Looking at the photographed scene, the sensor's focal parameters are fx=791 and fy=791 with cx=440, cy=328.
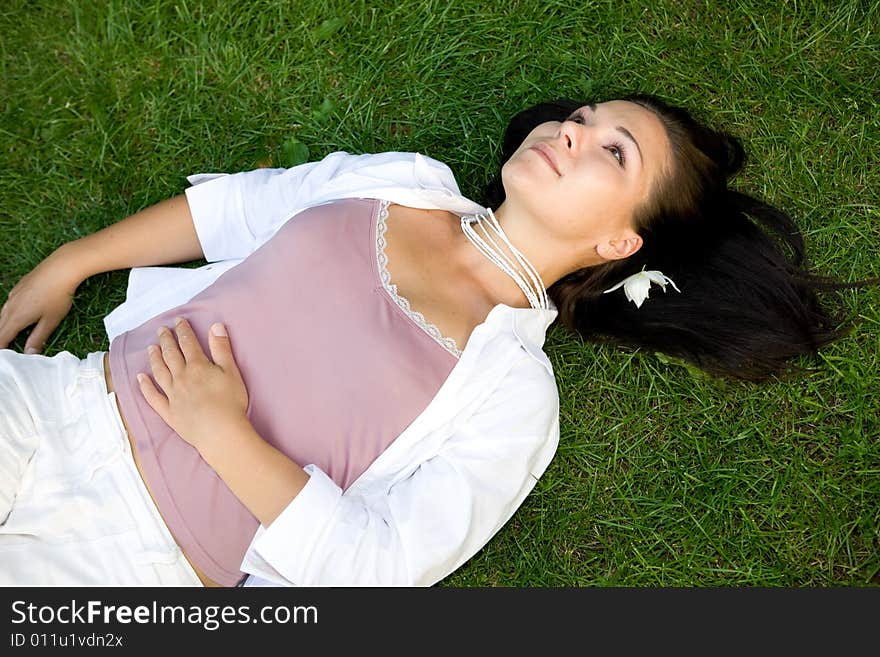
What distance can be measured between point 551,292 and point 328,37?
5.26 feet

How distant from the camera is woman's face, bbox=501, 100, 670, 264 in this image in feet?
9.04

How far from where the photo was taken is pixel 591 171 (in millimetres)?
2736

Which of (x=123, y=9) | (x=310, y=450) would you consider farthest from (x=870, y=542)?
(x=123, y=9)

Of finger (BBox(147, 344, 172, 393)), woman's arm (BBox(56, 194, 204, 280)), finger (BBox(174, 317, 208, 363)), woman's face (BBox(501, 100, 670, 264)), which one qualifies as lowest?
finger (BBox(147, 344, 172, 393))

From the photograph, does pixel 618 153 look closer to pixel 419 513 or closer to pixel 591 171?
pixel 591 171

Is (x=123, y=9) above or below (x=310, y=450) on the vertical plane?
above

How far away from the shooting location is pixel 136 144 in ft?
11.9

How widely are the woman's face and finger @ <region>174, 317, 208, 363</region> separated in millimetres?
1231

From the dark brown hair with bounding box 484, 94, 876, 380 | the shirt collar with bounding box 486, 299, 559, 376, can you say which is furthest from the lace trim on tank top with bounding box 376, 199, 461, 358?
the dark brown hair with bounding box 484, 94, 876, 380

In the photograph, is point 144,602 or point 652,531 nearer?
point 144,602

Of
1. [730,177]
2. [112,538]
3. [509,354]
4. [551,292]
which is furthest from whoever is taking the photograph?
[730,177]

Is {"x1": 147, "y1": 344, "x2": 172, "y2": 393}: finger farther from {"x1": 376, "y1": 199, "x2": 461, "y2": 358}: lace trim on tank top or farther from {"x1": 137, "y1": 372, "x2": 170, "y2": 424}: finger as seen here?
{"x1": 376, "y1": 199, "x2": 461, "y2": 358}: lace trim on tank top

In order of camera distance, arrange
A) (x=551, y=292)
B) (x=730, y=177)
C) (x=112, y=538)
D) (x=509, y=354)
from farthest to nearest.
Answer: (x=730, y=177), (x=551, y=292), (x=509, y=354), (x=112, y=538)

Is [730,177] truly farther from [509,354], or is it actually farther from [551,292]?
[509,354]
